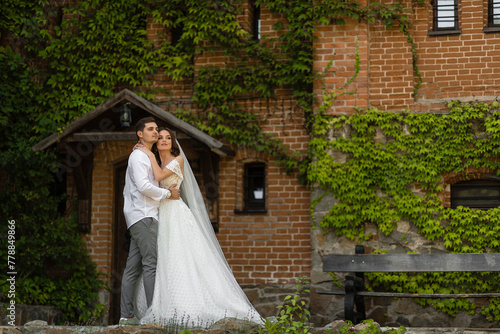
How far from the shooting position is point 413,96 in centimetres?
945

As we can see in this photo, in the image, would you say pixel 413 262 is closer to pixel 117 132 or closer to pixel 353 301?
pixel 353 301

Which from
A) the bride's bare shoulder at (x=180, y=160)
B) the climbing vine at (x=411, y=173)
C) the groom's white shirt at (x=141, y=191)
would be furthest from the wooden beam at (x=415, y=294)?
the groom's white shirt at (x=141, y=191)

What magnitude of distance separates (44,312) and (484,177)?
6182mm

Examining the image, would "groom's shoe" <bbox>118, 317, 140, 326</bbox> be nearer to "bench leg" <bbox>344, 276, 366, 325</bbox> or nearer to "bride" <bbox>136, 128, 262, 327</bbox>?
"bride" <bbox>136, 128, 262, 327</bbox>

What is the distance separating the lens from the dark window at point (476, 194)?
29.7ft

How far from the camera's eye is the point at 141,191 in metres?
6.61

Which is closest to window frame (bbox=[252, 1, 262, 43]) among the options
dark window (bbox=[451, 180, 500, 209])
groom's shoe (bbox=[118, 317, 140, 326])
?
dark window (bbox=[451, 180, 500, 209])

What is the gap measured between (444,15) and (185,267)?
5.48 metres

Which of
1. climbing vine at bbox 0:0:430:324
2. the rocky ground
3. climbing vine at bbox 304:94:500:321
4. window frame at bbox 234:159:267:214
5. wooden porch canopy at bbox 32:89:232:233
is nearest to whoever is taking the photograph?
the rocky ground

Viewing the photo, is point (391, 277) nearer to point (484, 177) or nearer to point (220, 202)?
point (484, 177)

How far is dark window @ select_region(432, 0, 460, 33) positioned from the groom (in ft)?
16.2

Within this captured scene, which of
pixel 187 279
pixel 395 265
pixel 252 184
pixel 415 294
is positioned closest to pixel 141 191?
pixel 187 279

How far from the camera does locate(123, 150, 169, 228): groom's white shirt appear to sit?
6.62 m

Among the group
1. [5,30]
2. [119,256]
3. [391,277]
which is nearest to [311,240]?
[391,277]
